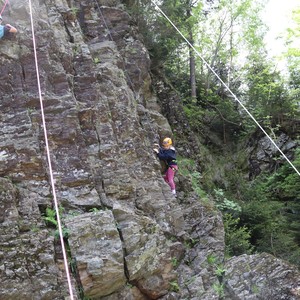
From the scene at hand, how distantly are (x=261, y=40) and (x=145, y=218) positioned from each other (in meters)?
17.1

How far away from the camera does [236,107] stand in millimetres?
17156

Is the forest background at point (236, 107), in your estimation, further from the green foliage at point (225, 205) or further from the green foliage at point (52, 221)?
the green foliage at point (52, 221)

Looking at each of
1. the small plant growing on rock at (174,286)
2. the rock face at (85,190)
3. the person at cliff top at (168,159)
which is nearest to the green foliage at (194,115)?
the rock face at (85,190)

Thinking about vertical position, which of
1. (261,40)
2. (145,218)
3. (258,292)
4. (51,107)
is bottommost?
(258,292)

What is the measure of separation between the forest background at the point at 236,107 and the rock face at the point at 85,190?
1.91m

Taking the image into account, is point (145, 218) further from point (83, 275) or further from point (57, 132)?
point (57, 132)

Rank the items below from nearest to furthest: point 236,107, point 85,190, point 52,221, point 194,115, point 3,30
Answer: point 52,221 < point 85,190 < point 3,30 < point 194,115 < point 236,107

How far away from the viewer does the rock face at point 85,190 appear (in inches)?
213

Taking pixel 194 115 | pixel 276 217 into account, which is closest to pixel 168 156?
pixel 276 217

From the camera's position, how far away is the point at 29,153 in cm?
630

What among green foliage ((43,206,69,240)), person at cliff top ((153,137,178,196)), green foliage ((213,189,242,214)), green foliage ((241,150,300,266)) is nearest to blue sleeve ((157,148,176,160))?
person at cliff top ((153,137,178,196))

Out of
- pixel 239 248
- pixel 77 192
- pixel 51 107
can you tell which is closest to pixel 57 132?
pixel 51 107

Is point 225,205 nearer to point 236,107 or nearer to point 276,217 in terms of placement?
point 276,217

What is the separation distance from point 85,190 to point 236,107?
482 inches
